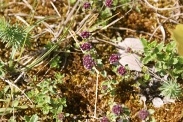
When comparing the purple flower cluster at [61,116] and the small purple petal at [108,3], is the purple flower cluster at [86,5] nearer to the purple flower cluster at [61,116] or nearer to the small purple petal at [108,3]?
the small purple petal at [108,3]

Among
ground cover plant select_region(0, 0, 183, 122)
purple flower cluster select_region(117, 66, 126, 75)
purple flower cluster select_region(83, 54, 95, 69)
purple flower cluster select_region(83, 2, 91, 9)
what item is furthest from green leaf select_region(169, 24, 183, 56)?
purple flower cluster select_region(83, 2, 91, 9)

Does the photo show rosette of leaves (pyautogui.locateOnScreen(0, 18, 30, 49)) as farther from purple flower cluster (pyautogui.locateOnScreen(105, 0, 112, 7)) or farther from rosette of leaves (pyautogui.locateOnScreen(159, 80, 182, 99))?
rosette of leaves (pyautogui.locateOnScreen(159, 80, 182, 99))

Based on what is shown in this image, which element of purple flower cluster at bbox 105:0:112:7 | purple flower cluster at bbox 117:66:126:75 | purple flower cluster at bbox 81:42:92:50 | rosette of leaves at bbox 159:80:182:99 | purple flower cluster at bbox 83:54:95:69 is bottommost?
rosette of leaves at bbox 159:80:182:99

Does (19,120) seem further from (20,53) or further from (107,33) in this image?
(107,33)

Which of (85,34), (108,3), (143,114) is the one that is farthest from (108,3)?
(143,114)

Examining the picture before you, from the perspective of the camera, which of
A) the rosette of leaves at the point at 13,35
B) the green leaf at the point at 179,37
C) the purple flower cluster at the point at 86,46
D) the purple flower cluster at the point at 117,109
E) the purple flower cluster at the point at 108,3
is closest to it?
the green leaf at the point at 179,37

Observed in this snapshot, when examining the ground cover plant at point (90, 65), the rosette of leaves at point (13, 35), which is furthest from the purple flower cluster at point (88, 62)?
the rosette of leaves at point (13, 35)

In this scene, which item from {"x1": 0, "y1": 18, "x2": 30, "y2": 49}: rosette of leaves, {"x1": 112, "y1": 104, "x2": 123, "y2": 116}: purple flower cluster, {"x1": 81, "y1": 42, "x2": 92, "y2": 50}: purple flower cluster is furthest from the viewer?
{"x1": 81, "y1": 42, "x2": 92, "y2": 50}: purple flower cluster

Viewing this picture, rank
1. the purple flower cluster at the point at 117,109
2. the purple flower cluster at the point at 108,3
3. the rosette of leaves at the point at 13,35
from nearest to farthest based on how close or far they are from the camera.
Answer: the purple flower cluster at the point at 117,109
the rosette of leaves at the point at 13,35
the purple flower cluster at the point at 108,3

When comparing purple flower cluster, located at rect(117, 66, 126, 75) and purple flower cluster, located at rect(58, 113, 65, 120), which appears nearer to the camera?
purple flower cluster, located at rect(58, 113, 65, 120)
